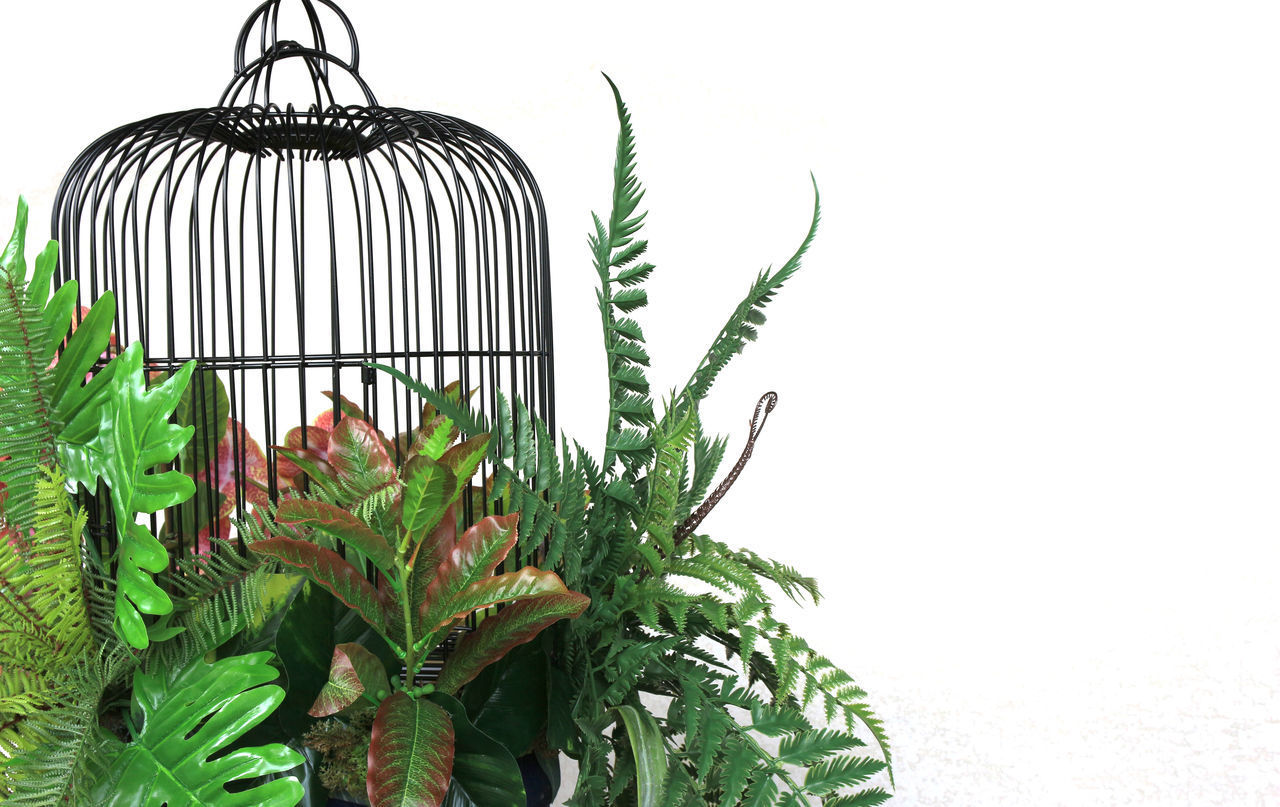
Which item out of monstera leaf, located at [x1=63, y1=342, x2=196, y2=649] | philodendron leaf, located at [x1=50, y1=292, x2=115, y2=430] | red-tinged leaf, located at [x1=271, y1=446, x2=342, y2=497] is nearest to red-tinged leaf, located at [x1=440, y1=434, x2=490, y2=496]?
red-tinged leaf, located at [x1=271, y1=446, x2=342, y2=497]

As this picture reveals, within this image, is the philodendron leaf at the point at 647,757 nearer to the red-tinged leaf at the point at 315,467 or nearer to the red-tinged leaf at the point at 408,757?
the red-tinged leaf at the point at 408,757

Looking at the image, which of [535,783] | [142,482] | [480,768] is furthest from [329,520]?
[535,783]

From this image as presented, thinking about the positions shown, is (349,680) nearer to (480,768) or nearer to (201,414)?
(480,768)

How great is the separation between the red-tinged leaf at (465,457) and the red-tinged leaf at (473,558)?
51 mm

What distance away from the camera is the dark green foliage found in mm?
1051

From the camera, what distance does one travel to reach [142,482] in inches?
37.2

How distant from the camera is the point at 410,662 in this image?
1.06 meters

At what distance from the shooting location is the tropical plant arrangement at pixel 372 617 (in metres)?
0.96

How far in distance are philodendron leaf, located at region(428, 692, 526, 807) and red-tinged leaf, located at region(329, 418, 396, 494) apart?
0.76ft

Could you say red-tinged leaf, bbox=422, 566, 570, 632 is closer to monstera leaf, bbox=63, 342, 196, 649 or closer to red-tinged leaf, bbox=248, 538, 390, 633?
red-tinged leaf, bbox=248, 538, 390, 633

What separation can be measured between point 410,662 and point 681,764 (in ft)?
0.98

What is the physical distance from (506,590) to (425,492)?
12 cm

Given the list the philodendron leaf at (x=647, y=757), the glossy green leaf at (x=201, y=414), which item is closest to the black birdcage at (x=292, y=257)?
the glossy green leaf at (x=201, y=414)

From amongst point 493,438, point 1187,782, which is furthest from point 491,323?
point 1187,782
